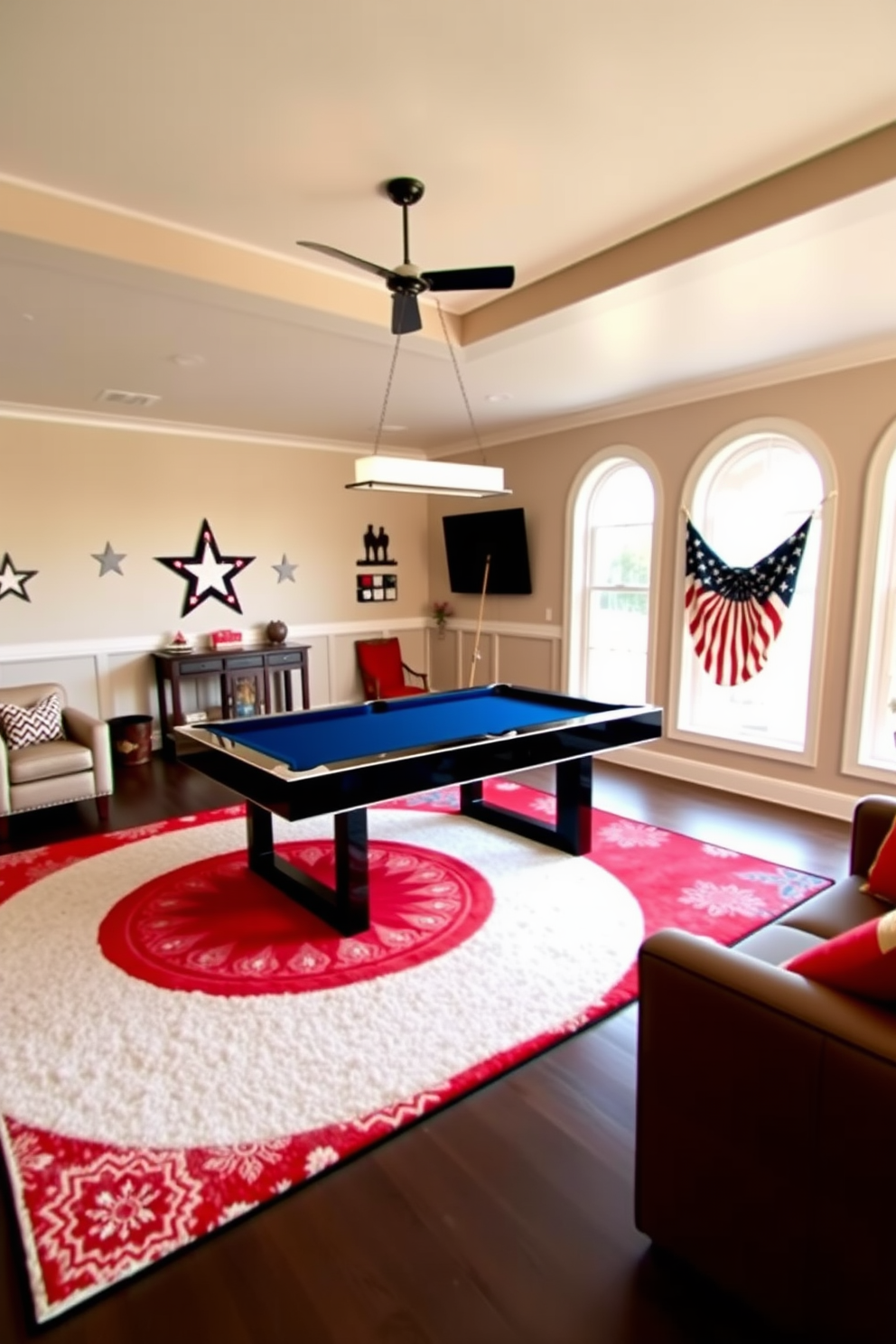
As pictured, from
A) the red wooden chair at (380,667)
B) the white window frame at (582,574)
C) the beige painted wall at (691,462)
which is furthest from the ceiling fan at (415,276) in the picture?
the red wooden chair at (380,667)

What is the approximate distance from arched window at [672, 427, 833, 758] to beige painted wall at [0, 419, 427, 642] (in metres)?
3.50

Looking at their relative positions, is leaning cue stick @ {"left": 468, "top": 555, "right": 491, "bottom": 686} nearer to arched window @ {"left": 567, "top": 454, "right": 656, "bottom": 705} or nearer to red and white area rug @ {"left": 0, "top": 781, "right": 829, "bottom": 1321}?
arched window @ {"left": 567, "top": 454, "right": 656, "bottom": 705}

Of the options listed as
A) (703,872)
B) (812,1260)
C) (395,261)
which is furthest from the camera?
(703,872)

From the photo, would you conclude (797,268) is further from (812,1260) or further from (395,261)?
(812,1260)

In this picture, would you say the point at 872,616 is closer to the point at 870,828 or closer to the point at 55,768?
the point at 870,828

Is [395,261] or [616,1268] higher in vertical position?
[395,261]

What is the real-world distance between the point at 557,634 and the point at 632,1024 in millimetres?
4215

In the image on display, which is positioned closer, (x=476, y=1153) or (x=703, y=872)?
(x=476, y=1153)

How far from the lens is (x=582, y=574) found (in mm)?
6168

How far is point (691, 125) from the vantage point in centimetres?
236

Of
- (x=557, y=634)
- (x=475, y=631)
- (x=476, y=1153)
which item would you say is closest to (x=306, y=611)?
(x=475, y=631)

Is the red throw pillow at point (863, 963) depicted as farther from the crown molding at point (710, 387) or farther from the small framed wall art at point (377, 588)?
the small framed wall art at point (377, 588)

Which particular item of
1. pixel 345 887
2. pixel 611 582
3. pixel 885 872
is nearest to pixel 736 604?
pixel 611 582

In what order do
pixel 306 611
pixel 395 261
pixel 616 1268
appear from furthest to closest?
pixel 306 611
pixel 395 261
pixel 616 1268
